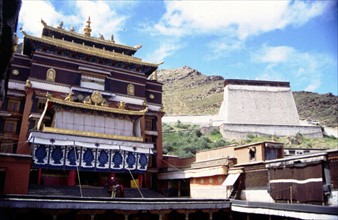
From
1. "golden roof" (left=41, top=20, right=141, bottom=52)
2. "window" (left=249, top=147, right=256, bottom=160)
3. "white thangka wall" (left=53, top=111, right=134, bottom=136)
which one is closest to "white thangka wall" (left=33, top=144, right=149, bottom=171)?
"white thangka wall" (left=53, top=111, right=134, bottom=136)

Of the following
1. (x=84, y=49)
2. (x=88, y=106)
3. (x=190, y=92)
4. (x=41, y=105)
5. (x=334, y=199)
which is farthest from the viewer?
(x=190, y=92)

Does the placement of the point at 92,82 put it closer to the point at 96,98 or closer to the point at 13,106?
the point at 96,98

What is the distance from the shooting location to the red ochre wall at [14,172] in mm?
15820

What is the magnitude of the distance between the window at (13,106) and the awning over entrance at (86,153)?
179 inches

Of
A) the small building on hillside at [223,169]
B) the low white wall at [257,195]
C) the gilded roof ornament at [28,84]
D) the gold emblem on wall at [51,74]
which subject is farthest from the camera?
the gold emblem on wall at [51,74]

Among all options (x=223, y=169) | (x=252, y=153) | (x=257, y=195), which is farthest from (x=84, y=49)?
(x=257, y=195)

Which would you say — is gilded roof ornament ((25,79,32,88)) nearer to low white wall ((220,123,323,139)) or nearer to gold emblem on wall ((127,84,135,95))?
gold emblem on wall ((127,84,135,95))

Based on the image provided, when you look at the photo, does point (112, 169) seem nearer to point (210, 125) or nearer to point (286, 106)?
point (210, 125)

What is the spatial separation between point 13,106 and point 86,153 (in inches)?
286

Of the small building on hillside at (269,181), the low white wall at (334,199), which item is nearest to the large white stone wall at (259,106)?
the small building on hillside at (269,181)

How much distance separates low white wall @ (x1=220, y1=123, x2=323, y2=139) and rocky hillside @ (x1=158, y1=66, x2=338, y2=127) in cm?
1472

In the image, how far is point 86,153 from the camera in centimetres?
2191

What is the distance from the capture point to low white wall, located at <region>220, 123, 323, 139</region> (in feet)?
209

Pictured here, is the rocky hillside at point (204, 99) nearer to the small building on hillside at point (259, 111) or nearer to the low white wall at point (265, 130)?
the small building on hillside at point (259, 111)
